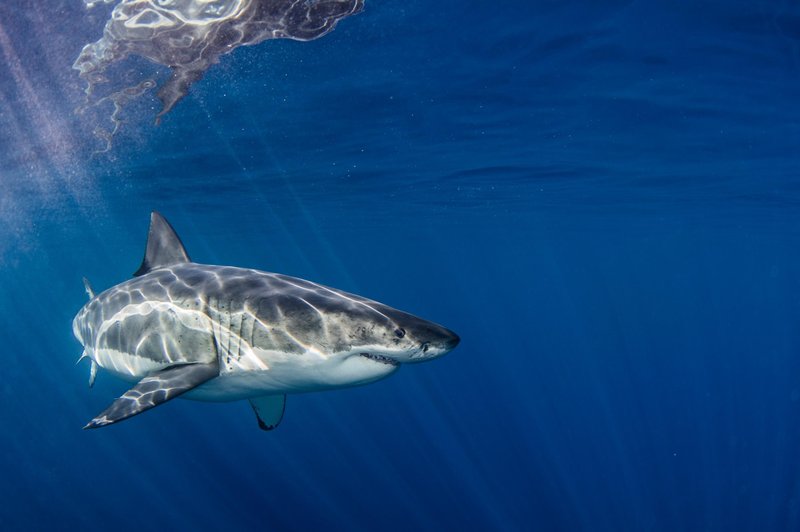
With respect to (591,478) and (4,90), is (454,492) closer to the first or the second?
(591,478)

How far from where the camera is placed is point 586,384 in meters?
52.6

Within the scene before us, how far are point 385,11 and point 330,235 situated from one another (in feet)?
131

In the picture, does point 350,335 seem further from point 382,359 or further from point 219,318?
point 219,318

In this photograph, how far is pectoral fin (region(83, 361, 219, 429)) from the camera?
14.0 feet

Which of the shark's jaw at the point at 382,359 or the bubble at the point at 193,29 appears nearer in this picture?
the shark's jaw at the point at 382,359

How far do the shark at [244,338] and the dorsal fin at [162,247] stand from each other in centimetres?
81

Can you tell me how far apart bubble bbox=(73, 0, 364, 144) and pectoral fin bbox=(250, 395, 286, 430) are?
20.7ft

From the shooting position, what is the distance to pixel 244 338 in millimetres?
4930

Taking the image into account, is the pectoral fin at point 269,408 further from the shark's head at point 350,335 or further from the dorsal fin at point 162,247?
the dorsal fin at point 162,247

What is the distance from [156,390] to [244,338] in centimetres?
86

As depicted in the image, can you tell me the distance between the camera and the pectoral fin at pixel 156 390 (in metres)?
4.25

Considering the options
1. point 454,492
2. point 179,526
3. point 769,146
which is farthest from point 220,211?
point 769,146

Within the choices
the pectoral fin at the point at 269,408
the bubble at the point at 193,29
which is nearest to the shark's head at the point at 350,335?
the pectoral fin at the point at 269,408

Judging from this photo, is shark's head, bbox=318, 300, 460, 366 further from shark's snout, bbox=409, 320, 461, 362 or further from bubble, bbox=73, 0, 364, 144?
bubble, bbox=73, 0, 364, 144
